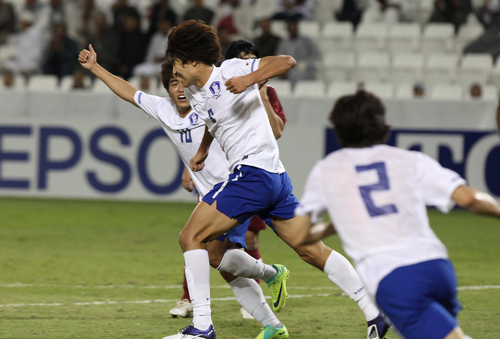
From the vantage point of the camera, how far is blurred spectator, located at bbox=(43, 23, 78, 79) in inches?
548

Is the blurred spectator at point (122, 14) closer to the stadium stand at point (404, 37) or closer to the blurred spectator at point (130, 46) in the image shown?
the blurred spectator at point (130, 46)

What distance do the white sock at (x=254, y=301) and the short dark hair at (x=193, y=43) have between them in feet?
4.64

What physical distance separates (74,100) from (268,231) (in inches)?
183

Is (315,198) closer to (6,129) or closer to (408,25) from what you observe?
(6,129)

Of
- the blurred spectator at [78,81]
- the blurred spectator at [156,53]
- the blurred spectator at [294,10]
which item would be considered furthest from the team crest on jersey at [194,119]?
the blurred spectator at [294,10]

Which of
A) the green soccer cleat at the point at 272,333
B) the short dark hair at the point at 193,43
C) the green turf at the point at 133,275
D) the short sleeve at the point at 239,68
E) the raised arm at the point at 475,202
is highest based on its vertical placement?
the short dark hair at the point at 193,43

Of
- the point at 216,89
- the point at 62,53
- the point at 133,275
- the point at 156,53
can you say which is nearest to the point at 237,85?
the point at 216,89

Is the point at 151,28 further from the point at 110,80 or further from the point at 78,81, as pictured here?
the point at 110,80

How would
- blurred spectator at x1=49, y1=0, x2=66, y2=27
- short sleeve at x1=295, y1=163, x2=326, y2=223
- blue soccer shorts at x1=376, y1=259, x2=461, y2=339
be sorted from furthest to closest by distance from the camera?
1. blurred spectator at x1=49, y1=0, x2=66, y2=27
2. short sleeve at x1=295, y1=163, x2=326, y2=223
3. blue soccer shorts at x1=376, y1=259, x2=461, y2=339

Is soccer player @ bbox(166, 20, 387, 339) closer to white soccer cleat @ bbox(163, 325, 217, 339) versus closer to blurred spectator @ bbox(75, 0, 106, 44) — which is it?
white soccer cleat @ bbox(163, 325, 217, 339)

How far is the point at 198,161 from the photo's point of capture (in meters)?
4.33

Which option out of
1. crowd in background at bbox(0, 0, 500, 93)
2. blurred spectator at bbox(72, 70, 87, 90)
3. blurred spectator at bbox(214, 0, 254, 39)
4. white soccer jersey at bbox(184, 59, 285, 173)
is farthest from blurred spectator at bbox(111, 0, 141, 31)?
white soccer jersey at bbox(184, 59, 285, 173)

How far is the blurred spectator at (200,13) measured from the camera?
1402cm

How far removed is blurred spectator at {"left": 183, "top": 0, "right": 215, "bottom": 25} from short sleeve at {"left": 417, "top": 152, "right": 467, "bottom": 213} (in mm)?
11686
